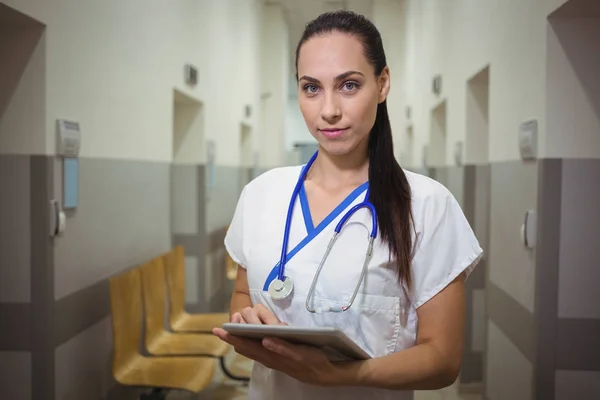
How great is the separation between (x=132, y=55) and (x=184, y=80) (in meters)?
0.76

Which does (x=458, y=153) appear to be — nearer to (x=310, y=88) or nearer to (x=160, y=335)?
(x=160, y=335)

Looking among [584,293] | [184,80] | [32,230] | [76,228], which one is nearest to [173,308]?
[76,228]

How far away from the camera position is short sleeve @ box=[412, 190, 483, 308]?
95 cm

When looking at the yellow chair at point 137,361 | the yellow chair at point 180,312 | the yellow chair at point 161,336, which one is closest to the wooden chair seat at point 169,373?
the yellow chair at point 137,361

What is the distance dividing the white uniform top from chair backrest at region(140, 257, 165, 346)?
5.12 ft

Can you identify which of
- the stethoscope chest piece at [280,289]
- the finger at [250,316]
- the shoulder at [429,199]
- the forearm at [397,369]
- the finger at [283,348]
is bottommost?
the forearm at [397,369]

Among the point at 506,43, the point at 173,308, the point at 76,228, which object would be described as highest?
the point at 506,43

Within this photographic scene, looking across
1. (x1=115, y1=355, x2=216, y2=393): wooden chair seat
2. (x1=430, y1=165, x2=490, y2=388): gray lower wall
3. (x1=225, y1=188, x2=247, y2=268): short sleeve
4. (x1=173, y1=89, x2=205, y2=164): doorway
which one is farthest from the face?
(x1=173, y1=89, x2=205, y2=164): doorway

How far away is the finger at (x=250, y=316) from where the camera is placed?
930 millimetres

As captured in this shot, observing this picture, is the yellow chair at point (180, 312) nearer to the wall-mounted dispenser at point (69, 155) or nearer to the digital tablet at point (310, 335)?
the wall-mounted dispenser at point (69, 155)

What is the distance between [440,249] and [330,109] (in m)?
0.30

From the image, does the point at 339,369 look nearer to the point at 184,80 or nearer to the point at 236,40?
the point at 236,40

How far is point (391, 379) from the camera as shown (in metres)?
0.93

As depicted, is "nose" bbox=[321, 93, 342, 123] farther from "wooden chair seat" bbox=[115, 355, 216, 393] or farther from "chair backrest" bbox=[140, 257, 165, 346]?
"chair backrest" bbox=[140, 257, 165, 346]
